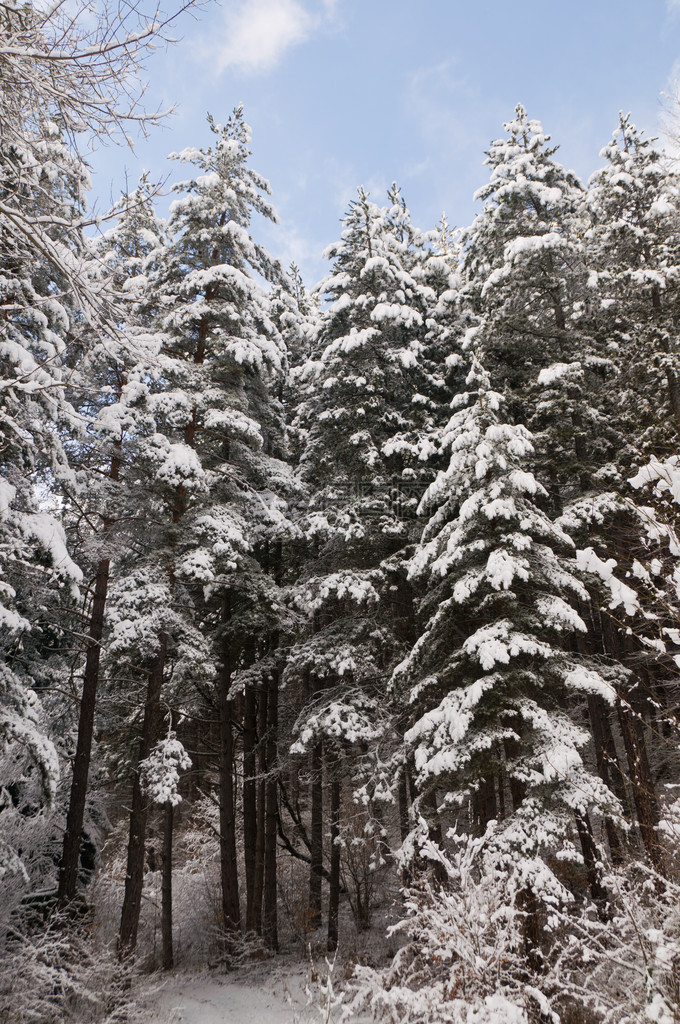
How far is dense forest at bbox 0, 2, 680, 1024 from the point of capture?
24.6 ft

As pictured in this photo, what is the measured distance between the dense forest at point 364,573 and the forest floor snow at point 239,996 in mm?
704

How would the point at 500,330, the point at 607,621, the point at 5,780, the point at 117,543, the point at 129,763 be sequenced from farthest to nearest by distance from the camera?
the point at 607,621
the point at 500,330
the point at 129,763
the point at 117,543
the point at 5,780

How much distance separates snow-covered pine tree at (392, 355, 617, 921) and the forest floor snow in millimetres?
4646

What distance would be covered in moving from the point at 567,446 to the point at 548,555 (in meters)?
3.90

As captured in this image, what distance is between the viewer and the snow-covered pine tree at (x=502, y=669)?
8.09 meters

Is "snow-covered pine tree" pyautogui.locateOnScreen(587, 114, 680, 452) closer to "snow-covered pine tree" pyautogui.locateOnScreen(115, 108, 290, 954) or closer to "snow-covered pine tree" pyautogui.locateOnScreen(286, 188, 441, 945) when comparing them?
"snow-covered pine tree" pyautogui.locateOnScreen(286, 188, 441, 945)

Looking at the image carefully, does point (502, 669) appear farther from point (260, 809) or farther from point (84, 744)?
point (260, 809)

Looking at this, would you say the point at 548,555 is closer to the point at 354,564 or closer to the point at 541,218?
the point at 354,564

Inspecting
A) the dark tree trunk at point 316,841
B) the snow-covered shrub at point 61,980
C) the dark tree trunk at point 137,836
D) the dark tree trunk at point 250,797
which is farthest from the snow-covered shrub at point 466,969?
the dark tree trunk at point 250,797

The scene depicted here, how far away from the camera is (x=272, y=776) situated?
548 inches

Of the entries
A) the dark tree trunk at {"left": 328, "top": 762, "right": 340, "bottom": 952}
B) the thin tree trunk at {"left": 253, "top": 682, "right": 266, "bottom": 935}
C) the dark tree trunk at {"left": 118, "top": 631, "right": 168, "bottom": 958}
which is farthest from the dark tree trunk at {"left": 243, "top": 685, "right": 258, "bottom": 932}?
the dark tree trunk at {"left": 118, "top": 631, "right": 168, "bottom": 958}

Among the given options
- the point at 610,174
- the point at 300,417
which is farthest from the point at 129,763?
the point at 610,174

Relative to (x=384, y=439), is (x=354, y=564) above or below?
below

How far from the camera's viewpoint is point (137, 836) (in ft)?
34.1
